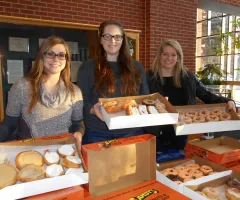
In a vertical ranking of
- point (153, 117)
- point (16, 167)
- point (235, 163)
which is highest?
point (153, 117)

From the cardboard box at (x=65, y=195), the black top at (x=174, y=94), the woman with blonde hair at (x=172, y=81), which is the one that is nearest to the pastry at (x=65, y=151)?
the cardboard box at (x=65, y=195)

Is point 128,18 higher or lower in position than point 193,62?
higher

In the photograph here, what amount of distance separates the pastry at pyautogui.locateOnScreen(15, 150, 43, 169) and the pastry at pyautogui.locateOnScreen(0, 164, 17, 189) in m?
0.05

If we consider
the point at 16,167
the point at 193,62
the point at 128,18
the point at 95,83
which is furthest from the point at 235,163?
the point at 193,62

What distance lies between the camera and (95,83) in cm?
157

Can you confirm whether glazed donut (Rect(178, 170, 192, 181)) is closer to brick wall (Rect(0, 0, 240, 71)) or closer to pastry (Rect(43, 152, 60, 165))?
pastry (Rect(43, 152, 60, 165))

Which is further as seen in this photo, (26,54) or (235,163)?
(26,54)

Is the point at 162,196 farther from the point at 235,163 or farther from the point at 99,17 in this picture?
the point at 99,17

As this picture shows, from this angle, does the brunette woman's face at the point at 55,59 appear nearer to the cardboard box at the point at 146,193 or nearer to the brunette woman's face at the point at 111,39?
the brunette woman's face at the point at 111,39

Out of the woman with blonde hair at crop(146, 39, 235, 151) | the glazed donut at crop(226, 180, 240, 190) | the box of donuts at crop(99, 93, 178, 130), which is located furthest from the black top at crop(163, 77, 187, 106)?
the glazed donut at crop(226, 180, 240, 190)

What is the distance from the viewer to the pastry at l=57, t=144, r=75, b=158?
112cm

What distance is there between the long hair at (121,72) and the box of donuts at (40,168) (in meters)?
0.48

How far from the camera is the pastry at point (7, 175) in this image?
0.92m

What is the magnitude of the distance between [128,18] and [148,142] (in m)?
3.79
